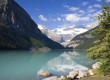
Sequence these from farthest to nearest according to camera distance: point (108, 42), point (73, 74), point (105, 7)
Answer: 1. point (73, 74)
2. point (105, 7)
3. point (108, 42)

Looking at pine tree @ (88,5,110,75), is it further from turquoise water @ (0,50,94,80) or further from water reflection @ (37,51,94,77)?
water reflection @ (37,51,94,77)

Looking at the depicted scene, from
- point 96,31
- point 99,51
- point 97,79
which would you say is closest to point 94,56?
point 99,51

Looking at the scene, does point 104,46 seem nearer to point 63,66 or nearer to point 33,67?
point 33,67

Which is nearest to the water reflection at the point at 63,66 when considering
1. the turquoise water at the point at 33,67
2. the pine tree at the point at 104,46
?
the turquoise water at the point at 33,67

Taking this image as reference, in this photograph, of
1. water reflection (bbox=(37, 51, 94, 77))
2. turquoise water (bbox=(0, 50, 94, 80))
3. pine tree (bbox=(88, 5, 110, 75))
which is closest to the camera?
pine tree (bbox=(88, 5, 110, 75))

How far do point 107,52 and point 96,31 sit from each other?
2.51 metres

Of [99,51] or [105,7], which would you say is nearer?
[99,51]

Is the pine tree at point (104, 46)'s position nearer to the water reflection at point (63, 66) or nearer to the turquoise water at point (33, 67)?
the turquoise water at point (33, 67)

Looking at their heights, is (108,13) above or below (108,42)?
above

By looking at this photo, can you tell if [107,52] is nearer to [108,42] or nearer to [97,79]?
[108,42]

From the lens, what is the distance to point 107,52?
22.7 meters

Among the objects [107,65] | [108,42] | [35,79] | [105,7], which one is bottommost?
[35,79]

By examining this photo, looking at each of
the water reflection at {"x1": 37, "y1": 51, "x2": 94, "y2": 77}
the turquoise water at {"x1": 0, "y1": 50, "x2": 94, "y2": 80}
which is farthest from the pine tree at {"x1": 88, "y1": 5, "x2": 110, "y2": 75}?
the water reflection at {"x1": 37, "y1": 51, "x2": 94, "y2": 77}

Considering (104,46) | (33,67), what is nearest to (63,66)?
(33,67)
